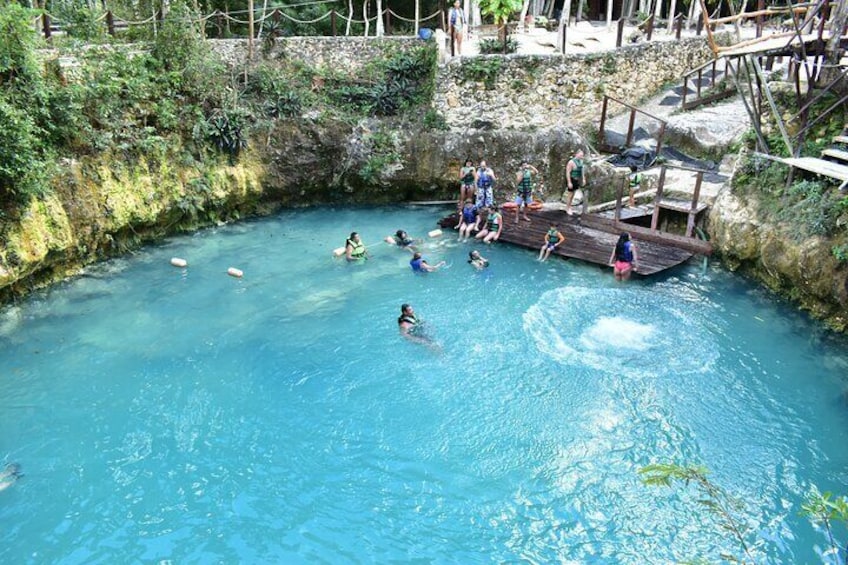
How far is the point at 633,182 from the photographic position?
17.2 meters

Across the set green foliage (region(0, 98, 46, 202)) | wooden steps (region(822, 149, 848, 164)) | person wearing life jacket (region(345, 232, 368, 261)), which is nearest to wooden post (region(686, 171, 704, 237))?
wooden steps (region(822, 149, 848, 164))

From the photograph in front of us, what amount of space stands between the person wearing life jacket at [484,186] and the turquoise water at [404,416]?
11.3 ft

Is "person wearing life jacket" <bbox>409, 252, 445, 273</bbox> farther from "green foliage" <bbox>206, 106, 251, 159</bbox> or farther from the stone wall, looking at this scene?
"green foliage" <bbox>206, 106, 251, 159</bbox>

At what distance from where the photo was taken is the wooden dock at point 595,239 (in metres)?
15.2

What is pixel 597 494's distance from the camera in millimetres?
8734

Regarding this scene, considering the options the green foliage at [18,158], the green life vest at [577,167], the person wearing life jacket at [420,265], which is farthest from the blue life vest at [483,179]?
the green foliage at [18,158]

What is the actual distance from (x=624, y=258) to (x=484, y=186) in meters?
4.92

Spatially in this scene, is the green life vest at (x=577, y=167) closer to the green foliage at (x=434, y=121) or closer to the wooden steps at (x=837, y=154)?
the green foliage at (x=434, y=121)

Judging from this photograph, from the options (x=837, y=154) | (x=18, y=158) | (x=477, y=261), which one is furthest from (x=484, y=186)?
(x=18, y=158)

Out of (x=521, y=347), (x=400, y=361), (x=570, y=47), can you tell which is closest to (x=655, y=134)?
(x=570, y=47)

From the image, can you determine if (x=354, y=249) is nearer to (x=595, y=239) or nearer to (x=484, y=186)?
(x=484, y=186)

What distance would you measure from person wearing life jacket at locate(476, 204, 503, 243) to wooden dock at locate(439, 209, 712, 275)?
0.22 metres

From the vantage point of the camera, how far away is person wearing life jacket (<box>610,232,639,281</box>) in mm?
14477

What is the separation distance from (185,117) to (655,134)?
14.3 meters
